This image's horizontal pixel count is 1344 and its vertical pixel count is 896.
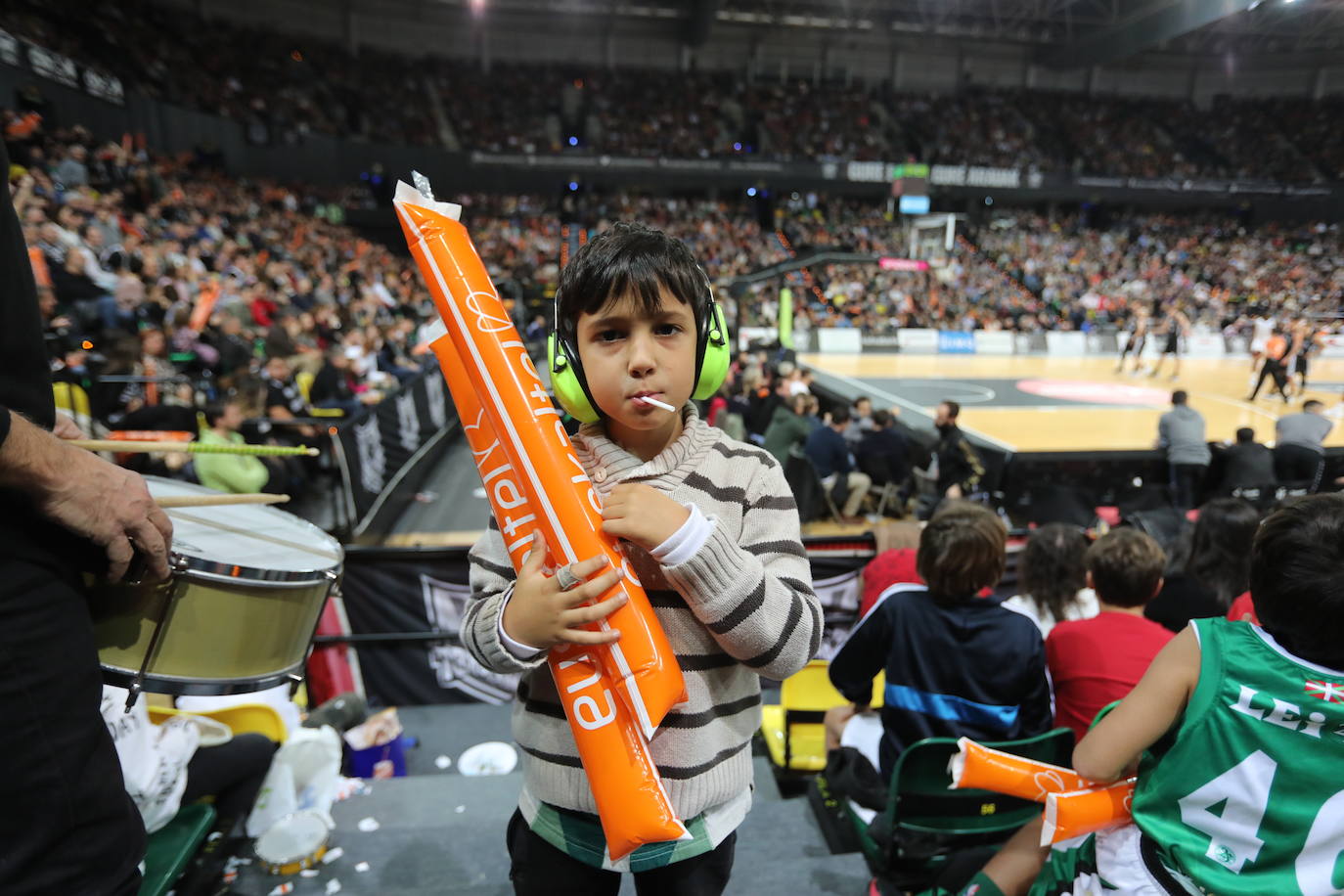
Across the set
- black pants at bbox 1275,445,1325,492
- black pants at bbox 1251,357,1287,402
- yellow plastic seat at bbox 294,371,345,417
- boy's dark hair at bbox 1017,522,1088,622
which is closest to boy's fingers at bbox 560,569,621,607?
boy's dark hair at bbox 1017,522,1088,622

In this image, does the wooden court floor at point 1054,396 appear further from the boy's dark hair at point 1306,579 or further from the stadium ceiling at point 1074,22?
the stadium ceiling at point 1074,22

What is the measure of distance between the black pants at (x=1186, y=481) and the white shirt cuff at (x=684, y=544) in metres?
8.17

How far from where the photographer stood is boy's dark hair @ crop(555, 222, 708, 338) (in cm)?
106

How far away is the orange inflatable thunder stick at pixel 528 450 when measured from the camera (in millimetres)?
940

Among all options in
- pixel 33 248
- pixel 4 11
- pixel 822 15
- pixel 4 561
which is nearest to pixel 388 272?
pixel 4 11

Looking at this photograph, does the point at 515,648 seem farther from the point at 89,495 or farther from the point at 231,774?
the point at 231,774

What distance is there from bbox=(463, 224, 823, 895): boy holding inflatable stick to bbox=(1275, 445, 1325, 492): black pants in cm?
864

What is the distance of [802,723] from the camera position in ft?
10.1

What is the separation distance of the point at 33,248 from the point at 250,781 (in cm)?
715

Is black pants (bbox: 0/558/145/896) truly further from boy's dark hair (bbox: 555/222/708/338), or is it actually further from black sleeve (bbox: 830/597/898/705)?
black sleeve (bbox: 830/597/898/705)

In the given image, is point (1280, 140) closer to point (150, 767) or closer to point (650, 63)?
point (650, 63)

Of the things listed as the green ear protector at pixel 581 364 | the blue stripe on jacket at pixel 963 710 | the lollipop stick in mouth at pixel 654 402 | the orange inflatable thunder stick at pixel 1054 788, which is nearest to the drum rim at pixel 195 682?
the green ear protector at pixel 581 364

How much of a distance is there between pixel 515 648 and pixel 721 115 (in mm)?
31356

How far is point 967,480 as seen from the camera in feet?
22.7
